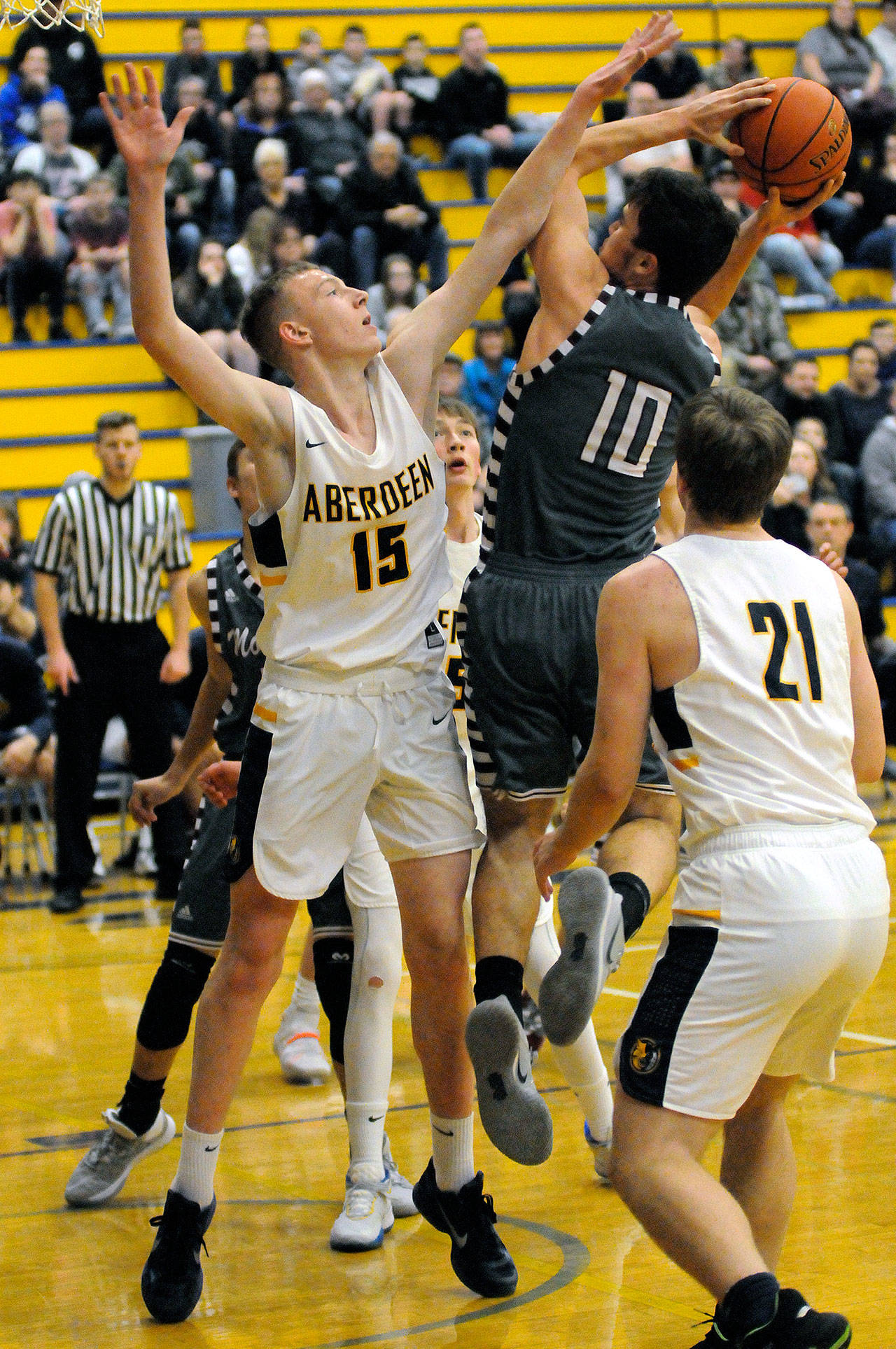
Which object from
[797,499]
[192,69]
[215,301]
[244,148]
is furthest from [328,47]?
[797,499]

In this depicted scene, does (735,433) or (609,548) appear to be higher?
(735,433)

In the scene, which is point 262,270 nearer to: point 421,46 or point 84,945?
point 421,46

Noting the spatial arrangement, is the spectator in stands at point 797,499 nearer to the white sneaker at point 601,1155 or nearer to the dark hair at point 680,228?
the white sneaker at point 601,1155

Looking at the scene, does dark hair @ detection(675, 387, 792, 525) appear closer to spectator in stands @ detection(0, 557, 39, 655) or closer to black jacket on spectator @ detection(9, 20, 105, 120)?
spectator in stands @ detection(0, 557, 39, 655)

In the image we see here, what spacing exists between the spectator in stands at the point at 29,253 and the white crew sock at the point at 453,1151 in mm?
9606

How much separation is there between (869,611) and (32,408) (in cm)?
584

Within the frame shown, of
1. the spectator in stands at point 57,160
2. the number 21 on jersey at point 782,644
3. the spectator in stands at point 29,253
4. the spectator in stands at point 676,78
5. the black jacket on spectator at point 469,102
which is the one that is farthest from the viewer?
the spectator in stands at point 676,78

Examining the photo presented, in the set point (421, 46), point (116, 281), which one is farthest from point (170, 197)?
point (421, 46)

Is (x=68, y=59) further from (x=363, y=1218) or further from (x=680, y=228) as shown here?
(x=363, y=1218)

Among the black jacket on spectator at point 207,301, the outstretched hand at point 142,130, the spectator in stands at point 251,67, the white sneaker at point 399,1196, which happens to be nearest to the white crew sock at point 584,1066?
the white sneaker at point 399,1196

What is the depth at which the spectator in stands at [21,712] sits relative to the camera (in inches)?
361

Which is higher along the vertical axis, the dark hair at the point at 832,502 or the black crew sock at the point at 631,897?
the black crew sock at the point at 631,897

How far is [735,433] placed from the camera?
311cm

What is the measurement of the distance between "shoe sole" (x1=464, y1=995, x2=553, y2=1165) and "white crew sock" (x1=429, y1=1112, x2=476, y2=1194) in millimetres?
374
